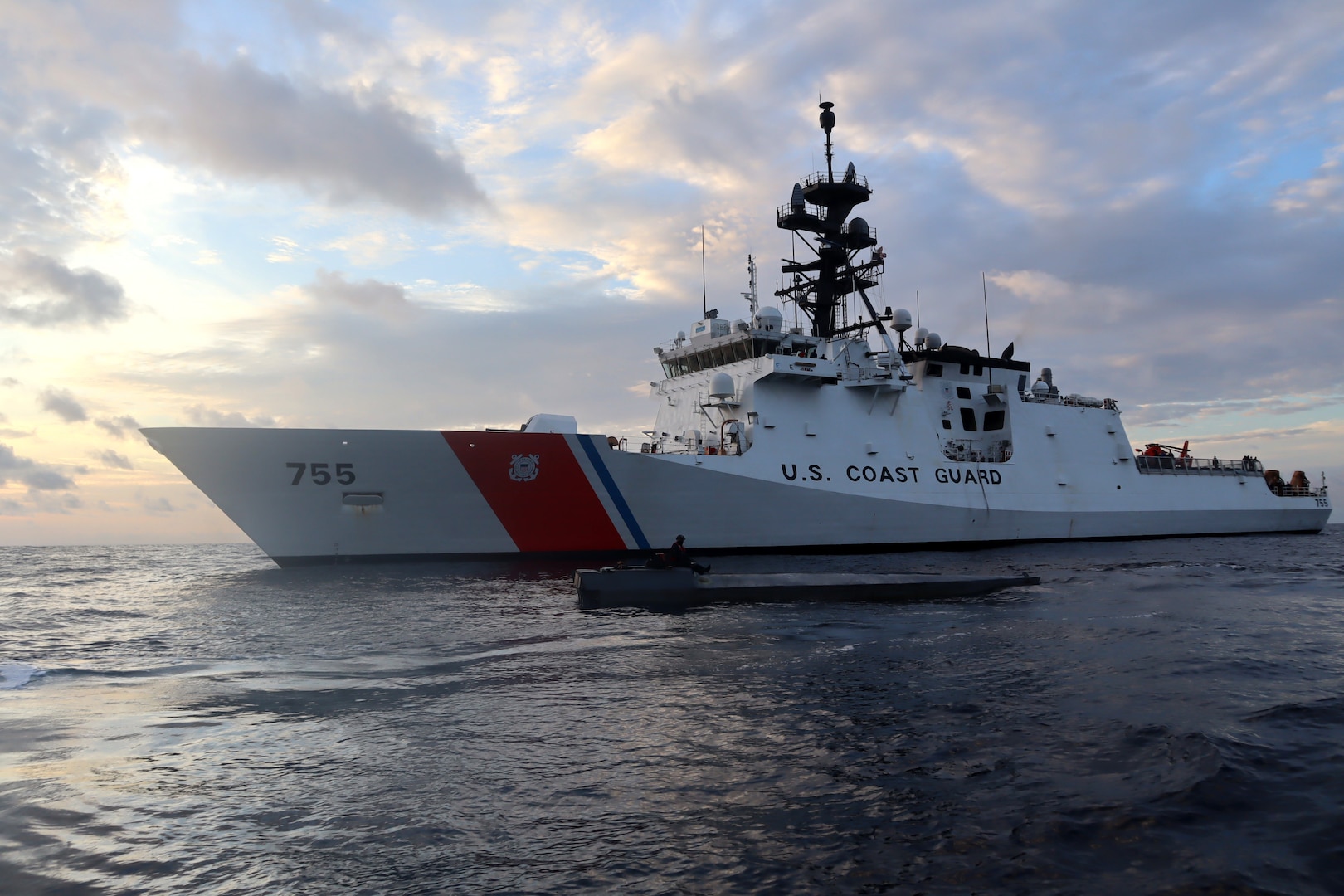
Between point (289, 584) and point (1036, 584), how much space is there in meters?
13.8

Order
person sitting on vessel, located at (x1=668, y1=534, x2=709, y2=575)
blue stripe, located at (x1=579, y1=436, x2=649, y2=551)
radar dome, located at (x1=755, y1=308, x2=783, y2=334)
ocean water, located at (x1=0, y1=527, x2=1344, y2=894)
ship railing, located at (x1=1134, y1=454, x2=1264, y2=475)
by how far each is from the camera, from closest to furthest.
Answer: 1. ocean water, located at (x1=0, y1=527, x2=1344, y2=894)
2. person sitting on vessel, located at (x1=668, y1=534, x2=709, y2=575)
3. blue stripe, located at (x1=579, y1=436, x2=649, y2=551)
4. radar dome, located at (x1=755, y1=308, x2=783, y2=334)
5. ship railing, located at (x1=1134, y1=454, x2=1264, y2=475)

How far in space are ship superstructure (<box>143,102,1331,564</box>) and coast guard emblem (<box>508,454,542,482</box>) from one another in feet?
0.12

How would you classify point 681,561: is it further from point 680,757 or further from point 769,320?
point 769,320

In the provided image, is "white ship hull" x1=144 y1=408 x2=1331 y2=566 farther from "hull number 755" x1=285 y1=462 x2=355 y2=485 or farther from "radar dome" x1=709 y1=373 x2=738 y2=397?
"radar dome" x1=709 y1=373 x2=738 y2=397

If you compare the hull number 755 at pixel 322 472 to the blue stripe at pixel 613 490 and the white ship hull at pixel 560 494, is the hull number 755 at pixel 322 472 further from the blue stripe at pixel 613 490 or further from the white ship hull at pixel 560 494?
the blue stripe at pixel 613 490

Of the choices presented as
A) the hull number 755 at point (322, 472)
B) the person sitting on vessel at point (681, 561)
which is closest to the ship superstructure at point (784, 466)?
the hull number 755 at point (322, 472)

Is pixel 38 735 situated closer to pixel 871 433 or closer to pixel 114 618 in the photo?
pixel 114 618

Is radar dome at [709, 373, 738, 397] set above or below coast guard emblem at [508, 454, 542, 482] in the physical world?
above

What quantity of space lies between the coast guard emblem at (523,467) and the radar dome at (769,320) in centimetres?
793

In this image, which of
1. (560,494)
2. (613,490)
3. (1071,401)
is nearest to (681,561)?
(613,490)

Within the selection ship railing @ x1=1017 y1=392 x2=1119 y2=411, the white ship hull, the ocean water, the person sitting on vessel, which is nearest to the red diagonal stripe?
the white ship hull

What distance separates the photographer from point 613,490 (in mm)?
16625

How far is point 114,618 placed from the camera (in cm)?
1148

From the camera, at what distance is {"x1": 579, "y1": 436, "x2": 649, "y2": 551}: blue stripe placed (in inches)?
639
